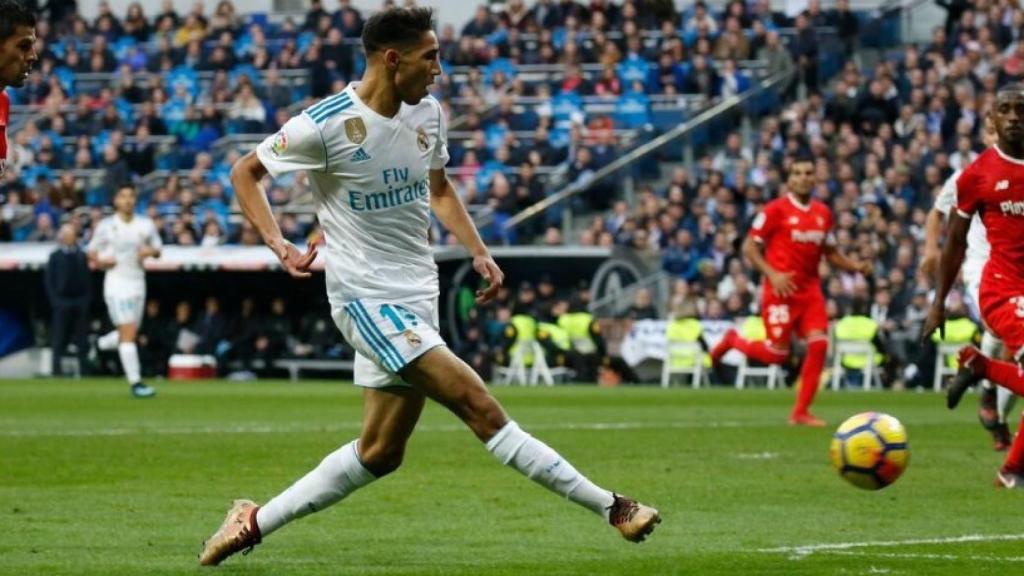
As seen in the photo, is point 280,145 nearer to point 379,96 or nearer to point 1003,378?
point 379,96

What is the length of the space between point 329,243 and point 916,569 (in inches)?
108

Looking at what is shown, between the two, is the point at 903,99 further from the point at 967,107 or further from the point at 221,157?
the point at 221,157

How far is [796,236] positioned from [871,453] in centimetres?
841

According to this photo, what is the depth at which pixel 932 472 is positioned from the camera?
13.2m

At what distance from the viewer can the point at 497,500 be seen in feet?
36.9

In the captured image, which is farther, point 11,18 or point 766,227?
point 766,227

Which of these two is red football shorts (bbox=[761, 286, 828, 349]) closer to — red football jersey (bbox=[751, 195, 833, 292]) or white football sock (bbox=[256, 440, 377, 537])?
red football jersey (bbox=[751, 195, 833, 292])

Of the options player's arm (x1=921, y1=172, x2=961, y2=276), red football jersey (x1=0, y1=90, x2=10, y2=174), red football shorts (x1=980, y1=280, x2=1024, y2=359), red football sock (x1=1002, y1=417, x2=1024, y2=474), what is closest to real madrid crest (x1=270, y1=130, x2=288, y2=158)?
red football jersey (x1=0, y1=90, x2=10, y2=174)

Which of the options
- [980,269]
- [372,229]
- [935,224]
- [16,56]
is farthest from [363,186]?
[980,269]

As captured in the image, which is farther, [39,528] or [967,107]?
[967,107]

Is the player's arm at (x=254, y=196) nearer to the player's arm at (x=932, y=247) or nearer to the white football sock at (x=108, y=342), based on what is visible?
the player's arm at (x=932, y=247)

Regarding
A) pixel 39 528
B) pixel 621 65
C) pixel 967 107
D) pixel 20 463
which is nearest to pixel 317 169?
pixel 39 528

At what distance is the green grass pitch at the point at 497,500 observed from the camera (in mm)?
8508

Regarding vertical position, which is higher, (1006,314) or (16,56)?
(16,56)
